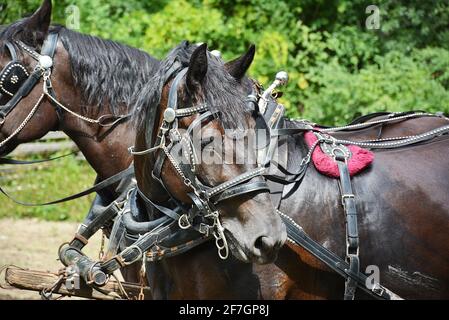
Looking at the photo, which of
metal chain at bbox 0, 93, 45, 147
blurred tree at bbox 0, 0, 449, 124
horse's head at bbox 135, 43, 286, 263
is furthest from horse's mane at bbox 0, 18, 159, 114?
blurred tree at bbox 0, 0, 449, 124

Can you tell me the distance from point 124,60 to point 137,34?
541 cm

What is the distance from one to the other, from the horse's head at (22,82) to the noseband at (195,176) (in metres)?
1.03

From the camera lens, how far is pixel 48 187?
924cm

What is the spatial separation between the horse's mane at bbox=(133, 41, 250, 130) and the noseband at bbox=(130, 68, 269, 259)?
0.17 feet

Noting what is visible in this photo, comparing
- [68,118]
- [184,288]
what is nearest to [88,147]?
[68,118]

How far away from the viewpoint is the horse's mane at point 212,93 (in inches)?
116

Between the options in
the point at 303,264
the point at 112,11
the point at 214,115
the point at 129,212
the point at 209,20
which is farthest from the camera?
the point at 112,11

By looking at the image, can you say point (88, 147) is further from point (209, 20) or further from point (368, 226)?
point (209, 20)

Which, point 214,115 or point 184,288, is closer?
point 214,115

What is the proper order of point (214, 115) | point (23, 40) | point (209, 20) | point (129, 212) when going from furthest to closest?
point (209, 20) → point (23, 40) → point (129, 212) → point (214, 115)

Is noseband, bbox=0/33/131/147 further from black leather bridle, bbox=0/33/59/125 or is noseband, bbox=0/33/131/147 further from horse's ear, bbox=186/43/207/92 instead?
horse's ear, bbox=186/43/207/92

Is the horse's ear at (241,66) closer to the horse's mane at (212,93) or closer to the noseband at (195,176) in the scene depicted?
the horse's mane at (212,93)

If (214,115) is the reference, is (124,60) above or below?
above

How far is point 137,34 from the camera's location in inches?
366
